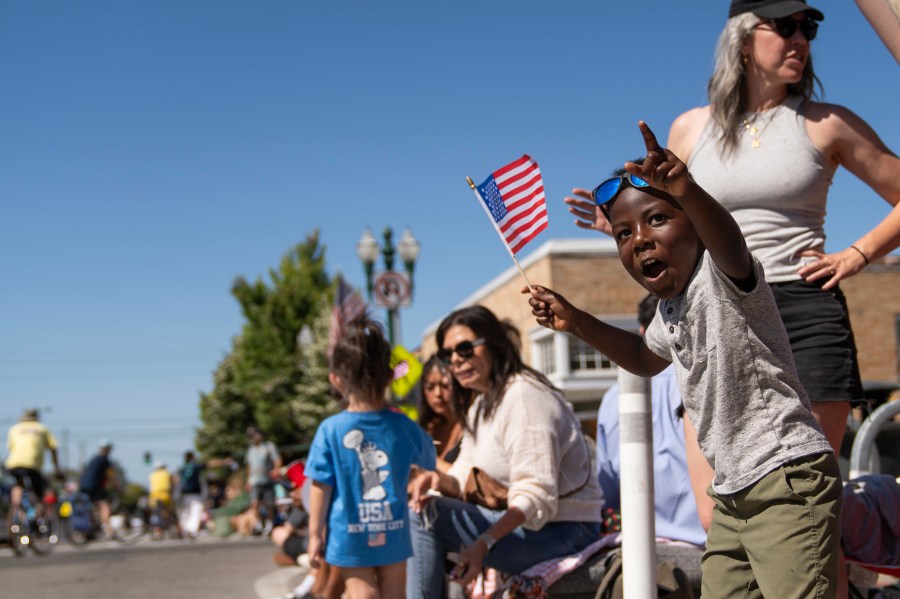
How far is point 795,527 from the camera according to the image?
2643 mm

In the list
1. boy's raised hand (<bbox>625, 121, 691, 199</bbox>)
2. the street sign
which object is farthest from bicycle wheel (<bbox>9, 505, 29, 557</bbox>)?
boy's raised hand (<bbox>625, 121, 691, 199</bbox>)

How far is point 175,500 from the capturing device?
2833 centimetres

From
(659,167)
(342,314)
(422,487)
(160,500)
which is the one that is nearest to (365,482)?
(422,487)

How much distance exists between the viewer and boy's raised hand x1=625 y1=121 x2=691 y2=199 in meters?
2.28

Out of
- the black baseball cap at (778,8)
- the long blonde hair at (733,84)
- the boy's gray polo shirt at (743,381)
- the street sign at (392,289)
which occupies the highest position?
the street sign at (392,289)

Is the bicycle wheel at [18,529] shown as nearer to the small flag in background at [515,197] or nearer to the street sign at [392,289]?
the street sign at [392,289]

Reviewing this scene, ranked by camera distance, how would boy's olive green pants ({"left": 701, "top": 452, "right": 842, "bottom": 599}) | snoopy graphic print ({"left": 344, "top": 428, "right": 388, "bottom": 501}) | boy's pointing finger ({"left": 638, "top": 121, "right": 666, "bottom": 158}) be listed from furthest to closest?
snoopy graphic print ({"left": 344, "top": 428, "right": 388, "bottom": 501}) < boy's olive green pants ({"left": 701, "top": 452, "right": 842, "bottom": 599}) < boy's pointing finger ({"left": 638, "top": 121, "right": 666, "bottom": 158})

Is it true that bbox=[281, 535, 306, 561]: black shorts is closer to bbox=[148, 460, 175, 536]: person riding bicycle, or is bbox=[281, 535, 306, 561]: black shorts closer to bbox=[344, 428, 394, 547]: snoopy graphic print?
bbox=[344, 428, 394, 547]: snoopy graphic print

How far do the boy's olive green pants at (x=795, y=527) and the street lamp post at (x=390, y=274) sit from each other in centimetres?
1328

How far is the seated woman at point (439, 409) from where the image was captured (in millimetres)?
6484

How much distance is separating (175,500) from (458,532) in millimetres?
25257

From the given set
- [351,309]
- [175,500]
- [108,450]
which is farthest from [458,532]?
[175,500]

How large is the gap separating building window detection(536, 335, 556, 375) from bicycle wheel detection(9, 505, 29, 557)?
1394 centimetres

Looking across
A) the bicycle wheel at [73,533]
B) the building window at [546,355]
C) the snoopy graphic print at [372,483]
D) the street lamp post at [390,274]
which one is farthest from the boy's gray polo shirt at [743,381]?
the building window at [546,355]
